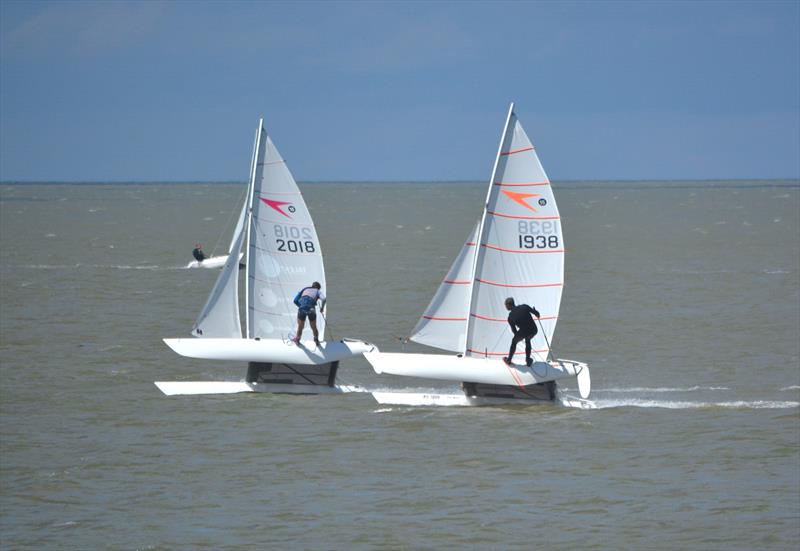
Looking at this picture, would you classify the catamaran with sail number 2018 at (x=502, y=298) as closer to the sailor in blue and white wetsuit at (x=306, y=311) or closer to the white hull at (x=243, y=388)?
the white hull at (x=243, y=388)

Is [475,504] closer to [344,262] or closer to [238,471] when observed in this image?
[238,471]

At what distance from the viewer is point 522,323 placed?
27.3 meters

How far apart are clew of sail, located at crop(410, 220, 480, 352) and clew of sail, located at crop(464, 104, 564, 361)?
0.25 m

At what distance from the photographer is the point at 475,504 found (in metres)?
21.5

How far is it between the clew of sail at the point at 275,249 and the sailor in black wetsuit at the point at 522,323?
551 centimetres

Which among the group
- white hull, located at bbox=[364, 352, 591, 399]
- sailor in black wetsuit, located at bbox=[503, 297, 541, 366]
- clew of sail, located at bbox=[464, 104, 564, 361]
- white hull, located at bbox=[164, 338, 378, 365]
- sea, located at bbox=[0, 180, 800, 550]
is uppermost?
clew of sail, located at bbox=[464, 104, 564, 361]

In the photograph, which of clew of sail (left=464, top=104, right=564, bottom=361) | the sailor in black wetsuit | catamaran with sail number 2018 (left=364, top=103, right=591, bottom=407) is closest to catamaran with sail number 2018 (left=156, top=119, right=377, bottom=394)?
catamaran with sail number 2018 (left=364, top=103, right=591, bottom=407)

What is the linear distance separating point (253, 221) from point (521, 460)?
1001 cm

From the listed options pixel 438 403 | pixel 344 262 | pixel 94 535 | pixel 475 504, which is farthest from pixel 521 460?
pixel 344 262

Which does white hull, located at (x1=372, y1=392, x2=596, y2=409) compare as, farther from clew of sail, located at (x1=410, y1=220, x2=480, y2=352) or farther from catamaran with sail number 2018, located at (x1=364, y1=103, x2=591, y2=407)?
clew of sail, located at (x1=410, y1=220, x2=480, y2=352)

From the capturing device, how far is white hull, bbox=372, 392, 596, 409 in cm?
2848

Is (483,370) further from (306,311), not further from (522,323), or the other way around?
(306,311)

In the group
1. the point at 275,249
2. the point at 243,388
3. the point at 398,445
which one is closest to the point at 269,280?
the point at 275,249

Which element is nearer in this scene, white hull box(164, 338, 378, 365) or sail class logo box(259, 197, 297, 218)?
white hull box(164, 338, 378, 365)
